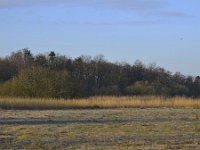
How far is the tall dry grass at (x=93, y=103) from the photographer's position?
152 ft

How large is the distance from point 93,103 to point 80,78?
4158cm

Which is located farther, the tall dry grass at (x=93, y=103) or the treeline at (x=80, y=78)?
the treeline at (x=80, y=78)

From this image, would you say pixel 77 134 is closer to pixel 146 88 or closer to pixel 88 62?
pixel 146 88

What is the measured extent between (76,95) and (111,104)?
11.6 meters

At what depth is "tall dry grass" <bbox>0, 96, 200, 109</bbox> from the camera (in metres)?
46.3

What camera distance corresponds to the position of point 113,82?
90125 mm

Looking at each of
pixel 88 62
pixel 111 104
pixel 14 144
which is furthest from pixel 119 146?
pixel 88 62

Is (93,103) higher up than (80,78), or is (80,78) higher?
(80,78)

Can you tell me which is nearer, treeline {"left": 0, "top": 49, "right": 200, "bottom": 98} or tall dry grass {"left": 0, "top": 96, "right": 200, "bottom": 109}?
tall dry grass {"left": 0, "top": 96, "right": 200, "bottom": 109}

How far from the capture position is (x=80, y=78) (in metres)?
91.2

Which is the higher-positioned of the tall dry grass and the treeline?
the treeline

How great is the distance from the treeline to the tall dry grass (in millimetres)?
8806

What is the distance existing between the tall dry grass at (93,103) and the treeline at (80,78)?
8.81m

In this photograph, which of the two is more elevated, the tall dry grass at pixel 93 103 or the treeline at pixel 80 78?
the treeline at pixel 80 78
